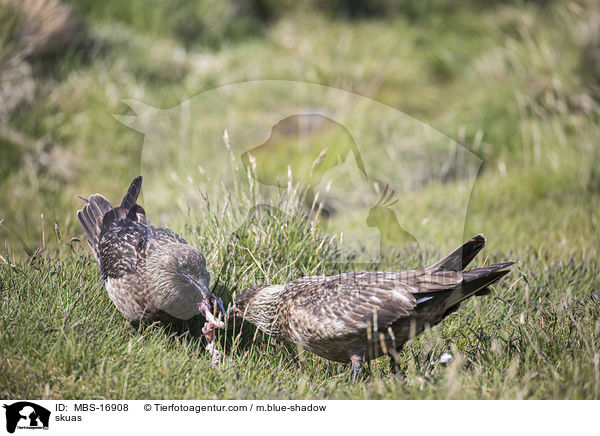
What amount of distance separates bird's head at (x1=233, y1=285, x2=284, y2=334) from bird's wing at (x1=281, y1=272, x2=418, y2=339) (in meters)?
0.14

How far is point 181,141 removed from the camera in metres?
7.73

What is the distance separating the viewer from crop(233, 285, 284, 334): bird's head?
142 inches

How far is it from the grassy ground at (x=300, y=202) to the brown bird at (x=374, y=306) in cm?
20

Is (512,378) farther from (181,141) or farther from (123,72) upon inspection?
(123,72)

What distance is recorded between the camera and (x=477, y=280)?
313 centimetres

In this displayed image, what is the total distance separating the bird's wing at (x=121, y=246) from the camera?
372 cm

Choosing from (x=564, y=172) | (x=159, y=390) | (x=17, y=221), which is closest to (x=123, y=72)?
(x=17, y=221)

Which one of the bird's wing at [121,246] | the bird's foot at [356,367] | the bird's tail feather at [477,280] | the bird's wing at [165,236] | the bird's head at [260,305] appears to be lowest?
the bird's foot at [356,367]

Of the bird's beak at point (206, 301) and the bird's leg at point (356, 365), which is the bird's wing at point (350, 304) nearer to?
the bird's leg at point (356, 365)
